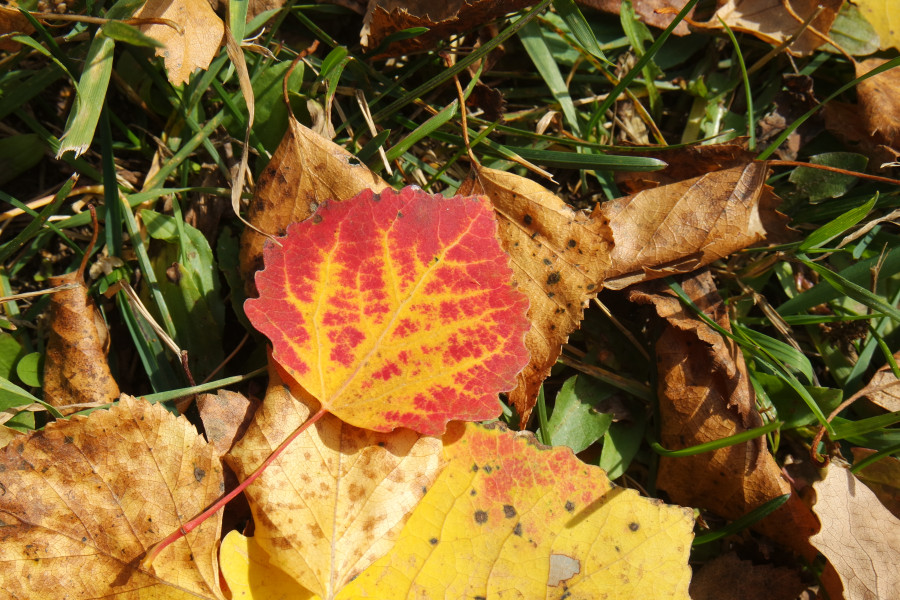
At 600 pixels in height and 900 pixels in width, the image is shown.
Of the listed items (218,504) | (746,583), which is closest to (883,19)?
(746,583)

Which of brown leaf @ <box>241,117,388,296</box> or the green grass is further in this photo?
the green grass

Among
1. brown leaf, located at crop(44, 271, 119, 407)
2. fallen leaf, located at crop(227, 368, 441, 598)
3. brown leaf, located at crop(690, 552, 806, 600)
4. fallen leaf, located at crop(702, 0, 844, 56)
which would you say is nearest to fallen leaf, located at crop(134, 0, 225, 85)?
brown leaf, located at crop(44, 271, 119, 407)

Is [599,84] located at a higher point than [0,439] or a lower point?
higher

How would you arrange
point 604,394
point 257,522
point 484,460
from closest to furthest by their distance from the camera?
point 257,522
point 484,460
point 604,394

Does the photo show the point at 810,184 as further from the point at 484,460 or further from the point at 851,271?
the point at 484,460

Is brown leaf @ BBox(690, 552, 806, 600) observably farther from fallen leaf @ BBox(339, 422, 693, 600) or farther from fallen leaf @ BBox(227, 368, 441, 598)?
fallen leaf @ BBox(227, 368, 441, 598)

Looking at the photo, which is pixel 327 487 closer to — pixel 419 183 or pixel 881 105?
pixel 419 183

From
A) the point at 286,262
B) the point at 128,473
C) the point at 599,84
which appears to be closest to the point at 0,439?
the point at 128,473
